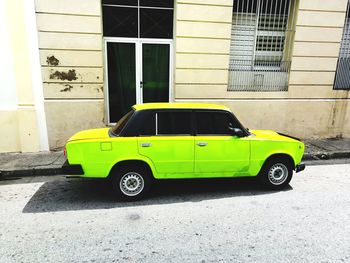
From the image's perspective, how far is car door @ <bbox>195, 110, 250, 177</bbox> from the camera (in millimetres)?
4773

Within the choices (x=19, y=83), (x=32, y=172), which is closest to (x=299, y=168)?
(x=32, y=172)

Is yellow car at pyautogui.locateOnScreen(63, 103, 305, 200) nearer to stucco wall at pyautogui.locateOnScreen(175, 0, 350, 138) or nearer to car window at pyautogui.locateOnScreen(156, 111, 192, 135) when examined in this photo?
car window at pyautogui.locateOnScreen(156, 111, 192, 135)

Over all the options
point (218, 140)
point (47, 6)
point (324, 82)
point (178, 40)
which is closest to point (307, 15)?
point (324, 82)

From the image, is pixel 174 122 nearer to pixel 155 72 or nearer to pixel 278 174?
pixel 278 174

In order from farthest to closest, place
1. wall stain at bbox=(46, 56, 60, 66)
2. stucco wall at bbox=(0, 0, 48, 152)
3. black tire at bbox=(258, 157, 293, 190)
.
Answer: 1. wall stain at bbox=(46, 56, 60, 66)
2. stucco wall at bbox=(0, 0, 48, 152)
3. black tire at bbox=(258, 157, 293, 190)

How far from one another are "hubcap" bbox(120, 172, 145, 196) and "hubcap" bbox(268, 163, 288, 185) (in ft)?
7.53

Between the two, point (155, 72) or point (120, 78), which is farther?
point (155, 72)

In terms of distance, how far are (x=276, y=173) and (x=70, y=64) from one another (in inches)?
211

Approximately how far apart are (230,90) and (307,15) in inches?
113

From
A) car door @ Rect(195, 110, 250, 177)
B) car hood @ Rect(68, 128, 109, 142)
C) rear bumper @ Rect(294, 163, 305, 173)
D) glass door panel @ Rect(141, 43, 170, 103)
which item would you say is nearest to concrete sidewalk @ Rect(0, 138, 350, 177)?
car hood @ Rect(68, 128, 109, 142)

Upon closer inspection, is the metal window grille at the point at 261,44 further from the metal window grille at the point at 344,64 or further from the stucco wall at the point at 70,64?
the stucco wall at the point at 70,64

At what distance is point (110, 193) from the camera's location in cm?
505

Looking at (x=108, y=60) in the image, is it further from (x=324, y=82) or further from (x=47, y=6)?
(x=324, y=82)

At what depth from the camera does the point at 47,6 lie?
21.9 ft
